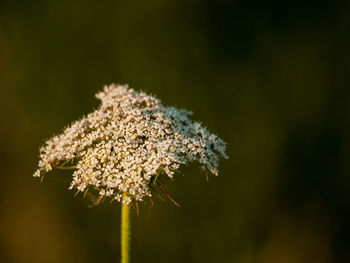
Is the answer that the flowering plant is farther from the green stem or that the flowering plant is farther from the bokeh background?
the bokeh background

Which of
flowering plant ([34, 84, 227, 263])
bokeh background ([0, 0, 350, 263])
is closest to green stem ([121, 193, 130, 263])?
flowering plant ([34, 84, 227, 263])

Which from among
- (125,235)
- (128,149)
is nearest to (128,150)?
(128,149)

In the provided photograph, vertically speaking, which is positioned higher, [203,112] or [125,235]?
[203,112]

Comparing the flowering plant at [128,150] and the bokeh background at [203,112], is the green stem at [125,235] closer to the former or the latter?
the flowering plant at [128,150]

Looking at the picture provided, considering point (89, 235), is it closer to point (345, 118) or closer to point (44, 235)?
point (44, 235)

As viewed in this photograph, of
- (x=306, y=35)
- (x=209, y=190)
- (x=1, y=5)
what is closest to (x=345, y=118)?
(x=306, y=35)

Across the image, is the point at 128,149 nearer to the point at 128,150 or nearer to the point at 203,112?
the point at 128,150
